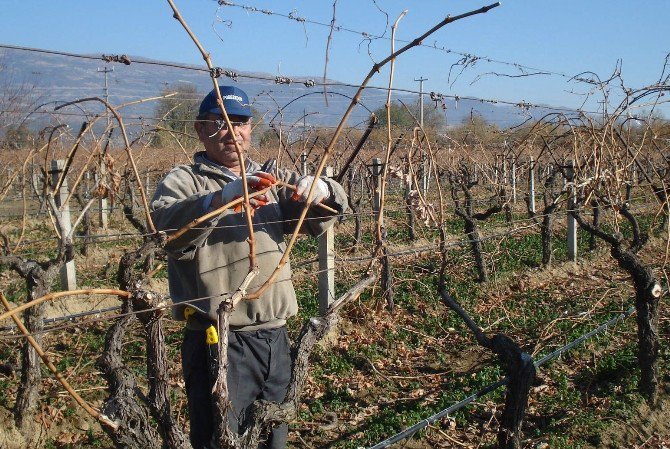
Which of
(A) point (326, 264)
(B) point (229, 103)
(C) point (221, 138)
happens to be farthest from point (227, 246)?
(A) point (326, 264)

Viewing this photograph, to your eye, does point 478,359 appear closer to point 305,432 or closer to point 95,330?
point 305,432

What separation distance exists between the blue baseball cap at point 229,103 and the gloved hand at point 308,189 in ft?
1.45

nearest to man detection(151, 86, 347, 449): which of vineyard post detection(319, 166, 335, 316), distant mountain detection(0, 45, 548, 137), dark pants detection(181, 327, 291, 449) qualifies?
dark pants detection(181, 327, 291, 449)

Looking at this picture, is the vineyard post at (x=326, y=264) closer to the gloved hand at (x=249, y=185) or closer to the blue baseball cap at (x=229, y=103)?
the blue baseball cap at (x=229, y=103)

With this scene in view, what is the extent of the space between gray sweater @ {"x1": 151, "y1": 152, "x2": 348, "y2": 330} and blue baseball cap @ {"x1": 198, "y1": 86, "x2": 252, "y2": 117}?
18cm

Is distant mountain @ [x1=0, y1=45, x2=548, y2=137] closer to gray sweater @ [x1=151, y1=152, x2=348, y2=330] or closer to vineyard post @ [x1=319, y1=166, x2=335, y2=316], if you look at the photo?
gray sweater @ [x1=151, y1=152, x2=348, y2=330]

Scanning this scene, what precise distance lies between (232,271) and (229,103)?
25.4 inches

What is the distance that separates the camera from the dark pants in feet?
7.79

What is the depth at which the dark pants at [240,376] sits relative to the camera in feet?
7.79

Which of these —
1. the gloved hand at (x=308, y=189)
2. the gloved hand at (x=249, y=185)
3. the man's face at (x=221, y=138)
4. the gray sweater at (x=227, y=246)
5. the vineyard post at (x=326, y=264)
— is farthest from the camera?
the vineyard post at (x=326, y=264)

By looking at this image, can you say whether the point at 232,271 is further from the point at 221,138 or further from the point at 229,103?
the point at 229,103

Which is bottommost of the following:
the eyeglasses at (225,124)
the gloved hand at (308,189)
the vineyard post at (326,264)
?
the vineyard post at (326,264)

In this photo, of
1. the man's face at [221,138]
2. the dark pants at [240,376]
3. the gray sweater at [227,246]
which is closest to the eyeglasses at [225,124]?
the man's face at [221,138]

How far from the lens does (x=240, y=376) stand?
8.04 ft
